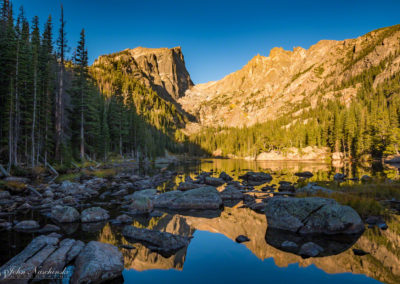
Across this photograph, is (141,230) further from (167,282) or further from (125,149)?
(125,149)

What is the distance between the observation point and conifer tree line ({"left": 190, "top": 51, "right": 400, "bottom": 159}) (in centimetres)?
6116

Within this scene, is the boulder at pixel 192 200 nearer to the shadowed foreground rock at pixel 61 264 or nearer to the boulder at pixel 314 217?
the boulder at pixel 314 217

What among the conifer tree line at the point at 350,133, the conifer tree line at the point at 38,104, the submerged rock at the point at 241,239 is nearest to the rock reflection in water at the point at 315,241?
the submerged rock at the point at 241,239

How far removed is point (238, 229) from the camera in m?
11.2

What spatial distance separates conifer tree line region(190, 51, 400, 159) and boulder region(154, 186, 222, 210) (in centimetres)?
6351

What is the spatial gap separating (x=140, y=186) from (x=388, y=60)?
193 metres

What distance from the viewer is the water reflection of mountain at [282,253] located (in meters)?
7.23

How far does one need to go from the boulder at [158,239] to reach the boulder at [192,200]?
18.4 feet

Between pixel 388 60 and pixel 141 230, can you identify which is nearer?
pixel 141 230

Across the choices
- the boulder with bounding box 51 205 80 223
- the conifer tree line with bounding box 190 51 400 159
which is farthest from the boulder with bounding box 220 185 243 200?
the conifer tree line with bounding box 190 51 400 159

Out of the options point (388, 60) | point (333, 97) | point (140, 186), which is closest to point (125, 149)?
point (140, 186)

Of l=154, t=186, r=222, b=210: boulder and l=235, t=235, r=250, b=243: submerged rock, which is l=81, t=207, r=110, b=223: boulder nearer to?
l=154, t=186, r=222, b=210: boulder

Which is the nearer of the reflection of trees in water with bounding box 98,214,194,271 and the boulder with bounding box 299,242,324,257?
the reflection of trees in water with bounding box 98,214,194,271

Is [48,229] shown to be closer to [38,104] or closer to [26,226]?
[26,226]
